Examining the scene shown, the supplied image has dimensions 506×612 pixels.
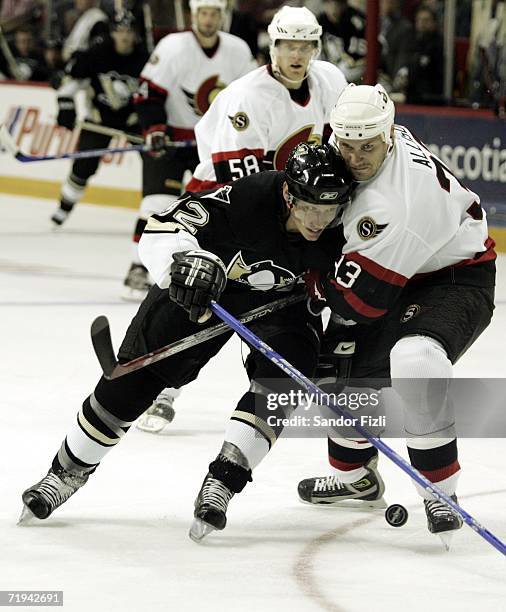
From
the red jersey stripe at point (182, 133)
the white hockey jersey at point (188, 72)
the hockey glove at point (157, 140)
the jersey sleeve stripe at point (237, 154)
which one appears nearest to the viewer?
the jersey sleeve stripe at point (237, 154)

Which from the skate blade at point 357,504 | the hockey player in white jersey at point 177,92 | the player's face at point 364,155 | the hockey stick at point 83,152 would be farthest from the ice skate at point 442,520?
the hockey stick at point 83,152

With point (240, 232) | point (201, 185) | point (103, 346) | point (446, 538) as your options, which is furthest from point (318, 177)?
point (201, 185)

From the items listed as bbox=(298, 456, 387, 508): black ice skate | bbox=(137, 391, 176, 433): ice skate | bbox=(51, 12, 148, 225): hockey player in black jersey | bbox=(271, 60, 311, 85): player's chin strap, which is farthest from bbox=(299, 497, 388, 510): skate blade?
bbox=(51, 12, 148, 225): hockey player in black jersey

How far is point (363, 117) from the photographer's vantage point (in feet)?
9.00

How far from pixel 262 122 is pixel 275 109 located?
56 mm

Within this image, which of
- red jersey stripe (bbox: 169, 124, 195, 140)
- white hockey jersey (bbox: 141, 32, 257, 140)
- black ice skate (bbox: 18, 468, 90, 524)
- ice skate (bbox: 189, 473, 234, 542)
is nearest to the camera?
ice skate (bbox: 189, 473, 234, 542)

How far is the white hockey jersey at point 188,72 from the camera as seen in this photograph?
5.66m

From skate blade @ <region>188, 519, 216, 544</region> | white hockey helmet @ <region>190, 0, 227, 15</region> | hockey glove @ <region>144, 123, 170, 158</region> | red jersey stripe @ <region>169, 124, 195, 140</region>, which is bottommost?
red jersey stripe @ <region>169, 124, 195, 140</region>

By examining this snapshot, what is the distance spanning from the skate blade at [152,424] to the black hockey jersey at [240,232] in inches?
40.0

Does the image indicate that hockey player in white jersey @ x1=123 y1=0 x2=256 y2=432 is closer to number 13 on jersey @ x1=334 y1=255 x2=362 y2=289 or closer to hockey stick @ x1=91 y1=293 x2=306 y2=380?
hockey stick @ x1=91 y1=293 x2=306 y2=380

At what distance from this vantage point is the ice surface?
257cm

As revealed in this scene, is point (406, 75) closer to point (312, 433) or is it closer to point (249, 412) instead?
point (312, 433)

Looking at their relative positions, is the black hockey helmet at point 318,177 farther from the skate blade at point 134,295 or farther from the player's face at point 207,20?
the skate blade at point 134,295

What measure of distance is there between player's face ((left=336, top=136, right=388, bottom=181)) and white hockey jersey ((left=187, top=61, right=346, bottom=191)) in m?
0.98
